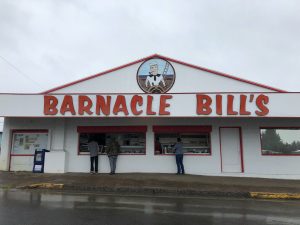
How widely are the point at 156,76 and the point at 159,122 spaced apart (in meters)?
2.48

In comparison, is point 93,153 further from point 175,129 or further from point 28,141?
point 175,129

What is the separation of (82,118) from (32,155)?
3.30 meters

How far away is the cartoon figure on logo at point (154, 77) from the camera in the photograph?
16500 mm

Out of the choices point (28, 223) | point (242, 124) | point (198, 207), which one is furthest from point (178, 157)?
point (28, 223)

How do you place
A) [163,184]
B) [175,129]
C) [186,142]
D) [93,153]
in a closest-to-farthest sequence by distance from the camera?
[163,184] → [93,153] → [175,129] → [186,142]

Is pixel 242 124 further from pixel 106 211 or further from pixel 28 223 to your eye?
pixel 28 223

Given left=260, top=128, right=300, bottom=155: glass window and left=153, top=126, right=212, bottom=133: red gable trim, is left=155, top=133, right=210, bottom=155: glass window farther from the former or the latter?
left=260, top=128, right=300, bottom=155: glass window

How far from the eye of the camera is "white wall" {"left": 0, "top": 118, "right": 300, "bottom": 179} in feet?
51.1

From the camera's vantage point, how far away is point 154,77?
54.3 feet

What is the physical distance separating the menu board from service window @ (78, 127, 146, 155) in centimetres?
205

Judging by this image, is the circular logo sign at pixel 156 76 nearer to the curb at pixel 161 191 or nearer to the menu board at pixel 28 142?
the menu board at pixel 28 142

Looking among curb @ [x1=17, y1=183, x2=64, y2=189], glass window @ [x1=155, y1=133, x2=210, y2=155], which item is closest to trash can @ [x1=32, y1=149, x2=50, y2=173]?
curb @ [x1=17, y1=183, x2=64, y2=189]

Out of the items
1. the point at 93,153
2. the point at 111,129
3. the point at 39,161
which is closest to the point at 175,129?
the point at 111,129

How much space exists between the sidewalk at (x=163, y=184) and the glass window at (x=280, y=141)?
66.2 inches
